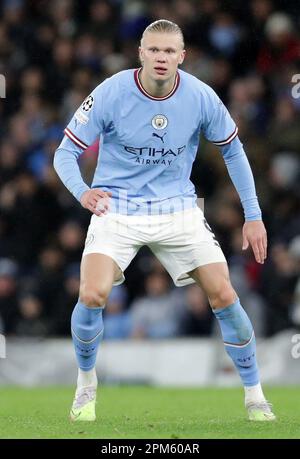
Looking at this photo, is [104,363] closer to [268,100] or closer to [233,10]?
[268,100]

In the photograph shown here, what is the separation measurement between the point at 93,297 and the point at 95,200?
1.88ft

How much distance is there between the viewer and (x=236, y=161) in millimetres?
7320

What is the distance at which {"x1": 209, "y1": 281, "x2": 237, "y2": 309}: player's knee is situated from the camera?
7016 mm

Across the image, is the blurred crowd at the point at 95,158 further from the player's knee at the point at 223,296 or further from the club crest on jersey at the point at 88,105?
the club crest on jersey at the point at 88,105

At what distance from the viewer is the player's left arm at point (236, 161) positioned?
7160mm

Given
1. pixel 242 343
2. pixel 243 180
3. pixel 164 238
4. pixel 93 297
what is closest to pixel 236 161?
pixel 243 180

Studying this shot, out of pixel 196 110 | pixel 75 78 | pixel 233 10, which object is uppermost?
pixel 196 110

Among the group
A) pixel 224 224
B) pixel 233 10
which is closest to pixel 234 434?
pixel 224 224

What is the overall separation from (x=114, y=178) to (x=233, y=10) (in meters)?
8.24

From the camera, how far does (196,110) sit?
7.17 meters

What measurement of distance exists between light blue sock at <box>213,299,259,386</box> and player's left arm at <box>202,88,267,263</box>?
1.30 ft

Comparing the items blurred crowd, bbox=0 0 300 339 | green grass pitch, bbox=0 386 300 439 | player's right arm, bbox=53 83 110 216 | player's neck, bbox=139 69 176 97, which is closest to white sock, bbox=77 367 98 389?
green grass pitch, bbox=0 386 300 439

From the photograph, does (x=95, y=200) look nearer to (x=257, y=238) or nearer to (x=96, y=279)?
(x=96, y=279)

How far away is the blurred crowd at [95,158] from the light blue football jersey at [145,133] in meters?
5.25
